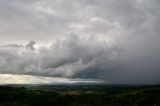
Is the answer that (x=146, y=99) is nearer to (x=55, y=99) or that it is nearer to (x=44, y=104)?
(x=55, y=99)

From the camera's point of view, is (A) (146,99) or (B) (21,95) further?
(A) (146,99)

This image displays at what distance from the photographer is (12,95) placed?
130000 mm

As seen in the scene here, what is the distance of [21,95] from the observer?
440ft

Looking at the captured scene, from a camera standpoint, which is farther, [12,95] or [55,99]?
[12,95]

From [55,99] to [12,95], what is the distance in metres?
22.7

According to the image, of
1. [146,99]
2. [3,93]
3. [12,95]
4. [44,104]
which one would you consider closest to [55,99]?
[44,104]

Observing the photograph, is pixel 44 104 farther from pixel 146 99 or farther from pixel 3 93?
pixel 146 99

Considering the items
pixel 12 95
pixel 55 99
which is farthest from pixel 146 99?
pixel 12 95

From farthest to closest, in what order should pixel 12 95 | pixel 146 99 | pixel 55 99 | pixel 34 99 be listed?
pixel 146 99
pixel 12 95
pixel 55 99
pixel 34 99

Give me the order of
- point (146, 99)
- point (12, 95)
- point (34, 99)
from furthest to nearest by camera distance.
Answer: point (146, 99) < point (12, 95) < point (34, 99)

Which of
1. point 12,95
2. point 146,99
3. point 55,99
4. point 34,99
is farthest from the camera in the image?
point 146,99

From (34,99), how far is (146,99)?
80.1 m

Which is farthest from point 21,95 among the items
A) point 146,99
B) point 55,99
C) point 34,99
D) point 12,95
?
point 146,99

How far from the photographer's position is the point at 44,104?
106250 mm
